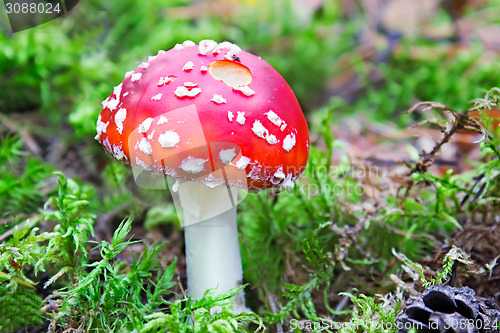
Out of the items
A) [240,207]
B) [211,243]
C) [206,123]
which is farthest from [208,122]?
[240,207]

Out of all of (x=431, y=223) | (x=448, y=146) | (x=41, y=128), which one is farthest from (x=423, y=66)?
(x=41, y=128)

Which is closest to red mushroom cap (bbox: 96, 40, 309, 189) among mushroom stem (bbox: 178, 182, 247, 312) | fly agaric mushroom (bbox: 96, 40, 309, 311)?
fly agaric mushroom (bbox: 96, 40, 309, 311)

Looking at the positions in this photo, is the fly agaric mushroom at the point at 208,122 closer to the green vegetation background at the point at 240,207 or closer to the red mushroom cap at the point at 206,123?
the red mushroom cap at the point at 206,123

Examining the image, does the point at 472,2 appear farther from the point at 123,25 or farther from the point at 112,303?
the point at 112,303

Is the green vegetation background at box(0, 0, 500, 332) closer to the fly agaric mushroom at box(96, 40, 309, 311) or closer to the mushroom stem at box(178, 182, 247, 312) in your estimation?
the mushroom stem at box(178, 182, 247, 312)

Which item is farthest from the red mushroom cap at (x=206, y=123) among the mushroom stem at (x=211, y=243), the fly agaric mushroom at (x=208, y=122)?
the mushroom stem at (x=211, y=243)

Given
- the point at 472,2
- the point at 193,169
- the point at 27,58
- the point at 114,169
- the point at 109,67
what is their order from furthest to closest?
the point at 472,2, the point at 109,67, the point at 27,58, the point at 114,169, the point at 193,169
